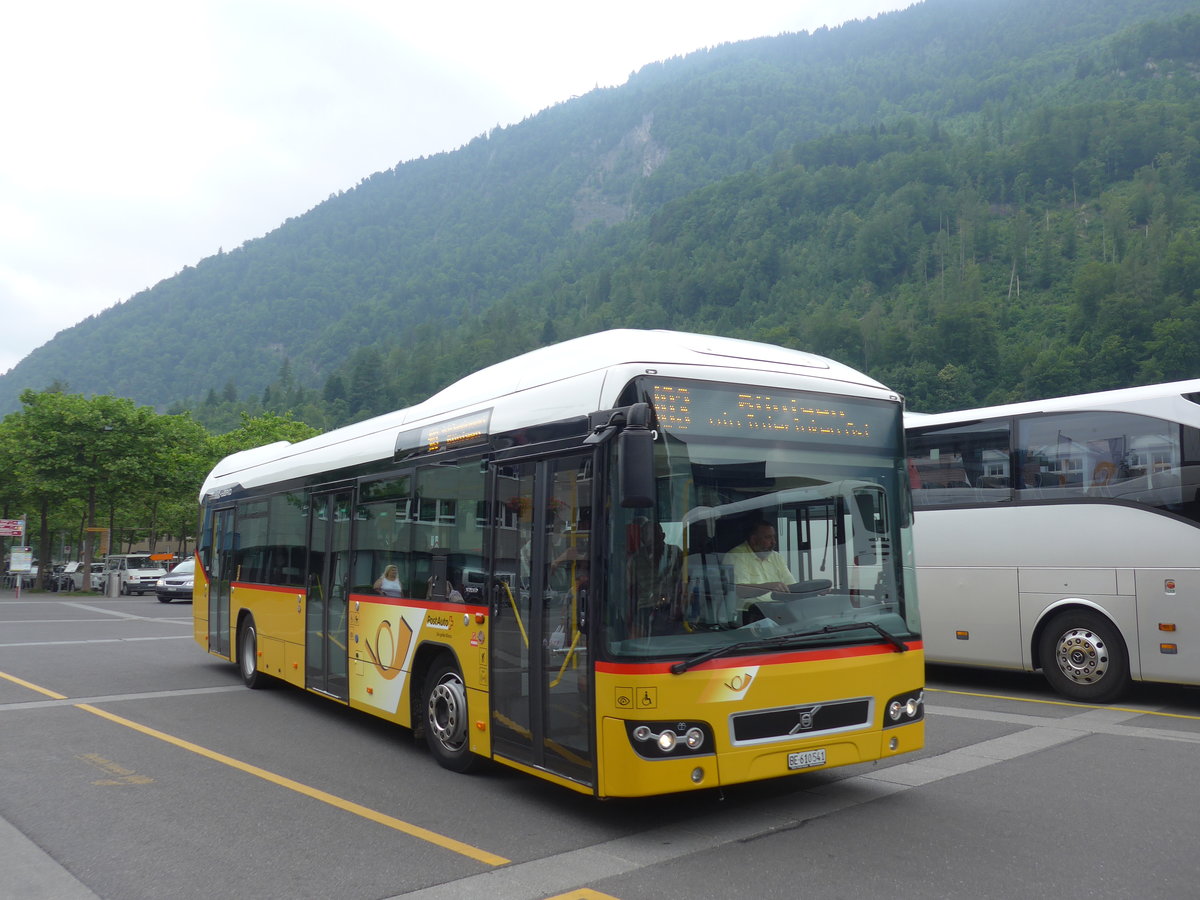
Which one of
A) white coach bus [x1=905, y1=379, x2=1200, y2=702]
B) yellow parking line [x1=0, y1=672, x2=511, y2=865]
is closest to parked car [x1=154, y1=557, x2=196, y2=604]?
yellow parking line [x1=0, y1=672, x2=511, y2=865]

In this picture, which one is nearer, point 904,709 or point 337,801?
point 904,709

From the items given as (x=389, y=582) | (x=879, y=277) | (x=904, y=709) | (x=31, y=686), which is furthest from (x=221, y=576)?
(x=879, y=277)

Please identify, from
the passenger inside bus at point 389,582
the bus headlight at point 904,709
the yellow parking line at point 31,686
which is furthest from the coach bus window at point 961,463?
the yellow parking line at point 31,686

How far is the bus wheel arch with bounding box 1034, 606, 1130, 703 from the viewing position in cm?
1012

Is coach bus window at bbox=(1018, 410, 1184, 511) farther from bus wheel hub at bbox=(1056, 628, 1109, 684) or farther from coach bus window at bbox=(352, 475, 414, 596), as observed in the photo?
coach bus window at bbox=(352, 475, 414, 596)

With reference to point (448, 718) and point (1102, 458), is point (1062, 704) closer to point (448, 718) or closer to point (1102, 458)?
point (1102, 458)

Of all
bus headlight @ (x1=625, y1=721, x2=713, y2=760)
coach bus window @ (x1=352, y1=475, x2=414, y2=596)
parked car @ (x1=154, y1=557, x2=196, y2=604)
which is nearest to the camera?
bus headlight @ (x1=625, y1=721, x2=713, y2=760)

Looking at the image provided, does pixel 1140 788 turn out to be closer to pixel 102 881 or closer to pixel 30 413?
pixel 102 881

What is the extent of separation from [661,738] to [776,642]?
85 centimetres

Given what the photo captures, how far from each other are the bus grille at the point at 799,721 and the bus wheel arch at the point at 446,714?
225 cm

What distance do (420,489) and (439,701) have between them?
1630 mm

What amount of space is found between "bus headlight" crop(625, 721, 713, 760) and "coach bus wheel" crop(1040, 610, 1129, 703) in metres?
6.71

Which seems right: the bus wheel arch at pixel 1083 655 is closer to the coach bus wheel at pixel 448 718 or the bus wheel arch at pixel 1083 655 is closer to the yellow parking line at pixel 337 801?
the coach bus wheel at pixel 448 718

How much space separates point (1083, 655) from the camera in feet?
34.1
